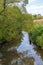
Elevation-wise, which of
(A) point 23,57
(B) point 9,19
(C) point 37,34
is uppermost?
(B) point 9,19

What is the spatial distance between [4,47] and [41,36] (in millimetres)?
5663

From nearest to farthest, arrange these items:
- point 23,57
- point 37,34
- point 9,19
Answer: point 9,19, point 23,57, point 37,34

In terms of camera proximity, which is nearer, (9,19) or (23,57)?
(9,19)

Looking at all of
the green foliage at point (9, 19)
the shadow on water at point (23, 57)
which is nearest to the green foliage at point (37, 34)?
the shadow on water at point (23, 57)

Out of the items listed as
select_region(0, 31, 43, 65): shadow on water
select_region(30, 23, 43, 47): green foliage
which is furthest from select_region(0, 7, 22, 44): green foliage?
select_region(30, 23, 43, 47): green foliage

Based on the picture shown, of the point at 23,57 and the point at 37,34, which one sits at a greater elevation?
the point at 37,34

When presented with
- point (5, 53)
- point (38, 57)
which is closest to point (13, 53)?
point (5, 53)

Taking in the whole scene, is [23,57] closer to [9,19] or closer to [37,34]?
[9,19]

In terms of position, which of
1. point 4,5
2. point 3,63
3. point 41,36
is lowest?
point 3,63

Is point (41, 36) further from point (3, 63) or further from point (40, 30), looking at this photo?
point (3, 63)

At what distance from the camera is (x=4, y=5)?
18.6 metres

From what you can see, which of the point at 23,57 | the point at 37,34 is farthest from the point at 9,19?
the point at 37,34

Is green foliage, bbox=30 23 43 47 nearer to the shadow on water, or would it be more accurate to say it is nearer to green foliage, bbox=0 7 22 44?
the shadow on water

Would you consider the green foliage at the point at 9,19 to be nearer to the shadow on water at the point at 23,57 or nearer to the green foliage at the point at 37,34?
the shadow on water at the point at 23,57
